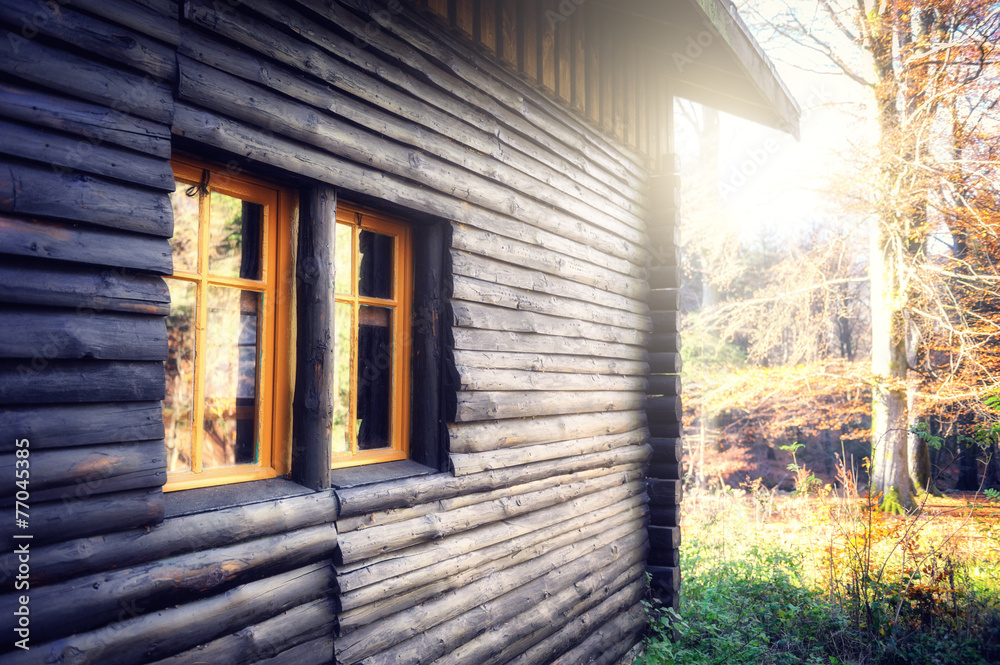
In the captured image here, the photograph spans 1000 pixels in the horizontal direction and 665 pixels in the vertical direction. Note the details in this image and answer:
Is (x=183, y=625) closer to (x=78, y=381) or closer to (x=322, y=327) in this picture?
(x=78, y=381)

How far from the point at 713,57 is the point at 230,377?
4.84 m

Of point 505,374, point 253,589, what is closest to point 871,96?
point 505,374

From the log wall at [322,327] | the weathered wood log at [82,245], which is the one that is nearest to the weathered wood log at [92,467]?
the log wall at [322,327]

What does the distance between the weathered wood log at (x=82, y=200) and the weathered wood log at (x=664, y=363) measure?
4.58 metres

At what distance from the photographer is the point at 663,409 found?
570 centimetres

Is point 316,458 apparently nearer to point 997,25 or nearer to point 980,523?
point 980,523

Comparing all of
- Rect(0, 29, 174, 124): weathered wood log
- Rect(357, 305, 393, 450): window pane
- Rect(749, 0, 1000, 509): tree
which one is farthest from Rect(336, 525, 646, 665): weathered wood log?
Rect(749, 0, 1000, 509): tree

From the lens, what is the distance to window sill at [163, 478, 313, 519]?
7.24ft

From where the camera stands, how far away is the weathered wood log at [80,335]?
177 cm

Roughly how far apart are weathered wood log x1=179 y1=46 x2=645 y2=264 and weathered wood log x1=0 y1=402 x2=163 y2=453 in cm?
119

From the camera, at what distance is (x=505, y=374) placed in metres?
3.78

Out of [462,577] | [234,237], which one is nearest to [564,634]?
[462,577]

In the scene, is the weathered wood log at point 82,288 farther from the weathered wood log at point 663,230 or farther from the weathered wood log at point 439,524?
the weathered wood log at point 663,230

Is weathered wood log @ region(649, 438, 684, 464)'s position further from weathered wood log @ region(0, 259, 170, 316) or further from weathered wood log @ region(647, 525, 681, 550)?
weathered wood log @ region(0, 259, 170, 316)
